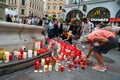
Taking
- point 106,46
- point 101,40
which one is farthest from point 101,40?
point 106,46

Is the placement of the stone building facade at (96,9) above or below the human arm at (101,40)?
above

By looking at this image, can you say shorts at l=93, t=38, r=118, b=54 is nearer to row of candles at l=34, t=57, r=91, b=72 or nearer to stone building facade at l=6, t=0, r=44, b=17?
row of candles at l=34, t=57, r=91, b=72

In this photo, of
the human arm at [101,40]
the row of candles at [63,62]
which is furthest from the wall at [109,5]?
the human arm at [101,40]

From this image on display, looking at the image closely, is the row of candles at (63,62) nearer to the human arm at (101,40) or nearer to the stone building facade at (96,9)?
the human arm at (101,40)

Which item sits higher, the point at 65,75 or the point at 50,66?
the point at 50,66

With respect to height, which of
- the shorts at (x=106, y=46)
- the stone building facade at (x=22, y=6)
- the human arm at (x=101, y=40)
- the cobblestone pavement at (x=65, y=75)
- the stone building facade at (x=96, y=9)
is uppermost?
the stone building facade at (x=22, y=6)

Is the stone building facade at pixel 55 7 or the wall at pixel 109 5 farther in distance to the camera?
the stone building facade at pixel 55 7

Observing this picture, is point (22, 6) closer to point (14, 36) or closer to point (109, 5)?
point (109, 5)

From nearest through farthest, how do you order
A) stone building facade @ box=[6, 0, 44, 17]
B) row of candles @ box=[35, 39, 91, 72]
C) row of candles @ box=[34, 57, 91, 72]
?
row of candles @ box=[34, 57, 91, 72]
row of candles @ box=[35, 39, 91, 72]
stone building facade @ box=[6, 0, 44, 17]

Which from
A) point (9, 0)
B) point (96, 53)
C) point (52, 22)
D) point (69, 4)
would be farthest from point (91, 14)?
point (9, 0)

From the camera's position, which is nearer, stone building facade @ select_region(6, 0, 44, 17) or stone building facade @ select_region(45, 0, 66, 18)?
stone building facade @ select_region(6, 0, 44, 17)

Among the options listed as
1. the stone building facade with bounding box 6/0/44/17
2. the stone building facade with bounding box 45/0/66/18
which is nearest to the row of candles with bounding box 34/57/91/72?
the stone building facade with bounding box 6/0/44/17

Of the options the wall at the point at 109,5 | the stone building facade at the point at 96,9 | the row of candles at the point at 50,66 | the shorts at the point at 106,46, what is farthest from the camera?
the stone building facade at the point at 96,9

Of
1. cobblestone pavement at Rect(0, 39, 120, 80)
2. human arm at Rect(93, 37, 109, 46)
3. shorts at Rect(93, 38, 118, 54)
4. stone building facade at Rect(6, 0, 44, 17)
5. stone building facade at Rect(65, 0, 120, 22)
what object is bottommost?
cobblestone pavement at Rect(0, 39, 120, 80)
